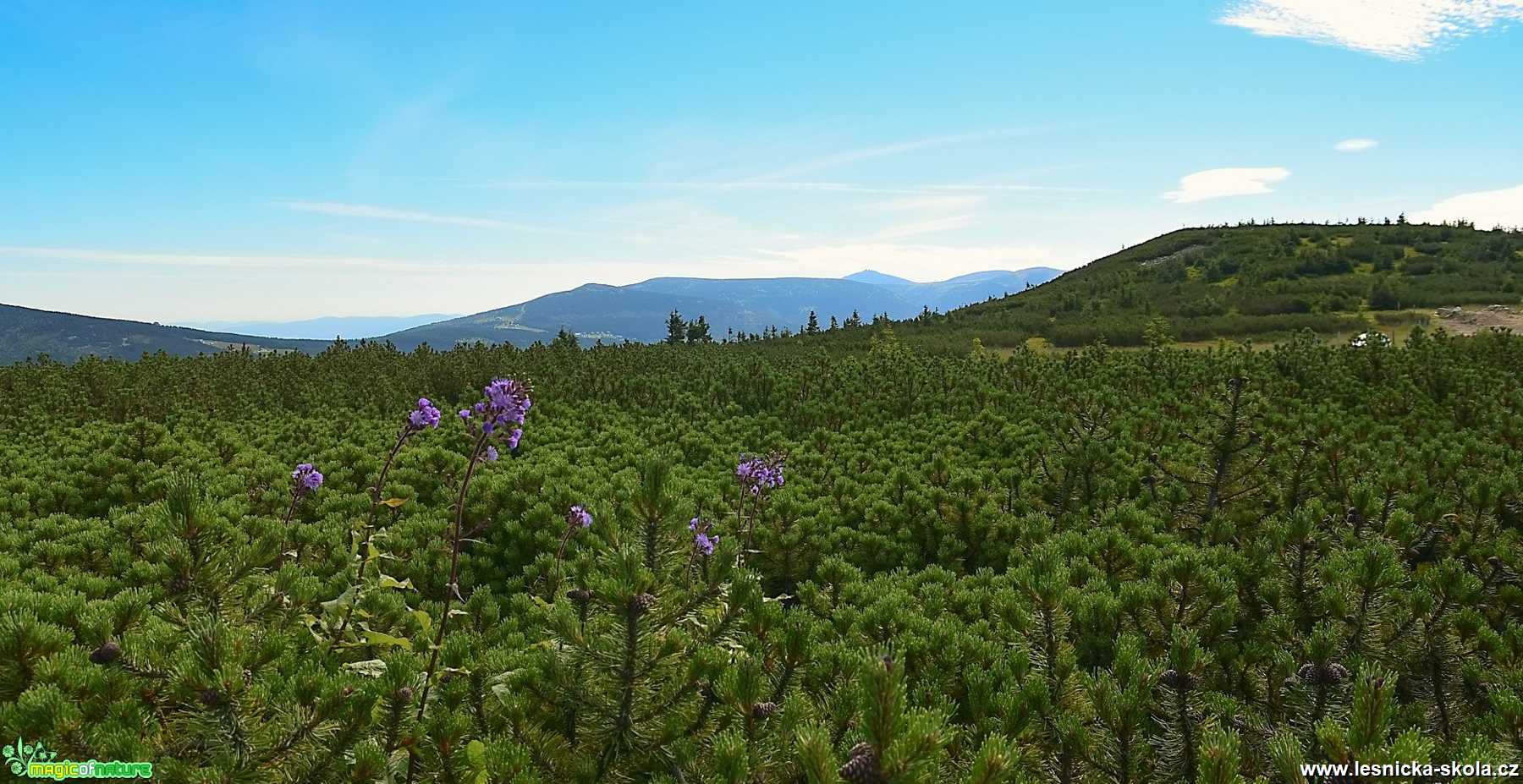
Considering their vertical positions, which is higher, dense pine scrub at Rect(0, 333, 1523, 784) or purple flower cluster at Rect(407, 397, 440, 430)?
purple flower cluster at Rect(407, 397, 440, 430)

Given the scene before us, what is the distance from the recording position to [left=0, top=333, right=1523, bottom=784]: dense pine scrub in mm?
2398

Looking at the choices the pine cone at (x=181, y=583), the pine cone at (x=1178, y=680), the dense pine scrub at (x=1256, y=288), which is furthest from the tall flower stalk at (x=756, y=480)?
the dense pine scrub at (x=1256, y=288)

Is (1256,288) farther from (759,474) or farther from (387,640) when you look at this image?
(387,640)

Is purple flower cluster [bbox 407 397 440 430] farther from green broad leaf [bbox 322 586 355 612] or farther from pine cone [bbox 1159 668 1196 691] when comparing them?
pine cone [bbox 1159 668 1196 691]

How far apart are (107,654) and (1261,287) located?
64.4 meters

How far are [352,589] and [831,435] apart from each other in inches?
340

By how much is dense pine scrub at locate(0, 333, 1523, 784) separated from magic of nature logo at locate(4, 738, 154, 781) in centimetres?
5

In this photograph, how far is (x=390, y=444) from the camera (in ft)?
34.7

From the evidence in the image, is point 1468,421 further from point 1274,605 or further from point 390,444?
point 390,444

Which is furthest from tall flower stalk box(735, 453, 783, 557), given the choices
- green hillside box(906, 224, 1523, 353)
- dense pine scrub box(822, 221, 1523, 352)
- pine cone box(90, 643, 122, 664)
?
green hillside box(906, 224, 1523, 353)

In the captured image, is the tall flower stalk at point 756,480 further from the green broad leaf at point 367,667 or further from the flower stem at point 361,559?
the green broad leaf at point 367,667

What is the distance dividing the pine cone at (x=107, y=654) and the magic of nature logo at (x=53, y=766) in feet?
1.19

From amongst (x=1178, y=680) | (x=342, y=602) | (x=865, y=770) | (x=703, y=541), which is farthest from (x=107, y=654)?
(x=1178, y=680)

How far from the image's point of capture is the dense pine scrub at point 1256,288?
3966 centimetres
